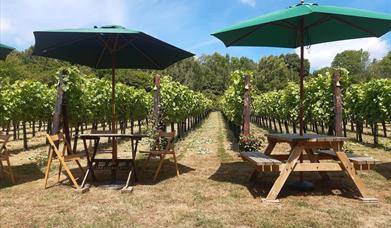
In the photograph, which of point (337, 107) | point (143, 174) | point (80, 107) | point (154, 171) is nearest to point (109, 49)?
point (143, 174)

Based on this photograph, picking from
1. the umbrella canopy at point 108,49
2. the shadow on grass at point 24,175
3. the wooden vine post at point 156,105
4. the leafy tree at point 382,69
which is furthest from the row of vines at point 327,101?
the leafy tree at point 382,69

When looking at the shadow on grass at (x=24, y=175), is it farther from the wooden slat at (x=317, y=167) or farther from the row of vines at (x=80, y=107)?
the wooden slat at (x=317, y=167)

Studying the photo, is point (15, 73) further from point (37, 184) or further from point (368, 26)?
point (368, 26)

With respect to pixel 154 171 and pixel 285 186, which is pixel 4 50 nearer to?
pixel 154 171

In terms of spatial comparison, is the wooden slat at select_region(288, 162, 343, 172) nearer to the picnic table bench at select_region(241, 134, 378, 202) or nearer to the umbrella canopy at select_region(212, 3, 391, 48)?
the picnic table bench at select_region(241, 134, 378, 202)

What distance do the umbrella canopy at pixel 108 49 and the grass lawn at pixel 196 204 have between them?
89.6 inches

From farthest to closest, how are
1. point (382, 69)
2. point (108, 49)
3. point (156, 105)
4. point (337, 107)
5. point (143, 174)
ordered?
point (382, 69) → point (156, 105) → point (337, 107) → point (143, 174) → point (108, 49)

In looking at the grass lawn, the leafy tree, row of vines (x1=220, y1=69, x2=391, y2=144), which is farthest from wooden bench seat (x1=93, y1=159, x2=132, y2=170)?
the leafy tree

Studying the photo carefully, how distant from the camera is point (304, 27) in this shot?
6281 mm

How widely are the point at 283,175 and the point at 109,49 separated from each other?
3.63 meters

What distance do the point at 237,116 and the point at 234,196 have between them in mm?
7594

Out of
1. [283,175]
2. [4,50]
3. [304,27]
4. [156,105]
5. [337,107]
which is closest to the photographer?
A: [283,175]

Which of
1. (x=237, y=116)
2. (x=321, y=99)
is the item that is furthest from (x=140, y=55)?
(x=321, y=99)

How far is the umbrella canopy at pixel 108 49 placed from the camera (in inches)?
239
